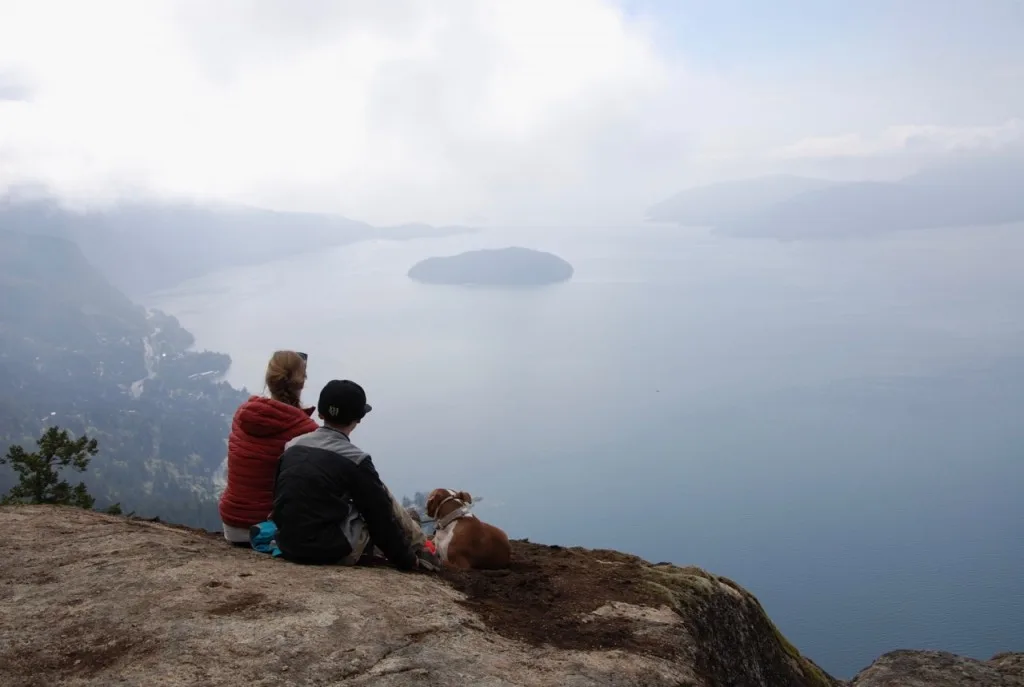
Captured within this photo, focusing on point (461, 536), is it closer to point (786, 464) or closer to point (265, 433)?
point (265, 433)

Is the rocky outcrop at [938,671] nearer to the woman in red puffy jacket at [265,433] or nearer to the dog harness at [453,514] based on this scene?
the dog harness at [453,514]

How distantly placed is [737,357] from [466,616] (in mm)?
193020

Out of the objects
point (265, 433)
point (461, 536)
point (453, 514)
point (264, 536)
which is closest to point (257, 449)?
point (265, 433)

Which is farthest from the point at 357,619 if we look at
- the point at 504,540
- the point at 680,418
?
the point at 680,418

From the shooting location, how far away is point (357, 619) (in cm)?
523

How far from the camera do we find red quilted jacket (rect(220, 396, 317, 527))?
652 centimetres

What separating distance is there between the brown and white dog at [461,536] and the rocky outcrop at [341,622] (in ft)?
0.89

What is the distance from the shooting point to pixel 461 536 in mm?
7195

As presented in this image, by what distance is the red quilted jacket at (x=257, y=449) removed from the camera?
6.52 m

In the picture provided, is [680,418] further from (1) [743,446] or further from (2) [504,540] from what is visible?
(2) [504,540]

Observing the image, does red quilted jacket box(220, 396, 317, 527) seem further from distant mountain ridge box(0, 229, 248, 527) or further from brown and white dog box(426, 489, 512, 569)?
distant mountain ridge box(0, 229, 248, 527)

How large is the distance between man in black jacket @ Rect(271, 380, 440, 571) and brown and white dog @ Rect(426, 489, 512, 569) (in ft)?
2.27

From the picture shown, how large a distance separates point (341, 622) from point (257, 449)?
213cm

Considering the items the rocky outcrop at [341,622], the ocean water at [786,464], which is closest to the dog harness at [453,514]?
the rocky outcrop at [341,622]
